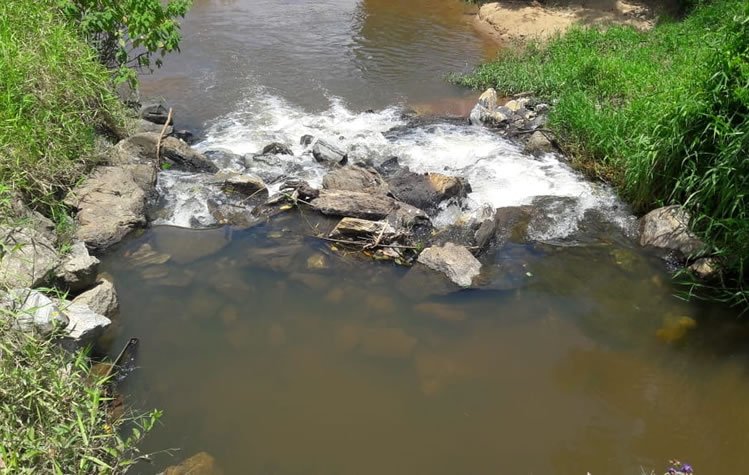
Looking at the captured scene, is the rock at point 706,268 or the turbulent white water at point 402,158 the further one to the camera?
the turbulent white water at point 402,158

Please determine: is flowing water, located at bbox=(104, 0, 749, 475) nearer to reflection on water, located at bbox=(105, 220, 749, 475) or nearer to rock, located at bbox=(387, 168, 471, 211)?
reflection on water, located at bbox=(105, 220, 749, 475)

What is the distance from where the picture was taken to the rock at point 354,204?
7.31m

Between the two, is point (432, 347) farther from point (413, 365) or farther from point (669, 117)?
point (669, 117)

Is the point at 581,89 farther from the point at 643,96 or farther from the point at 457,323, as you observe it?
the point at 457,323

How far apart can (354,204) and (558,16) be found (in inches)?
440

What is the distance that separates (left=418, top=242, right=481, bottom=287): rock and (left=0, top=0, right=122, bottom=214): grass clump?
4560 millimetres

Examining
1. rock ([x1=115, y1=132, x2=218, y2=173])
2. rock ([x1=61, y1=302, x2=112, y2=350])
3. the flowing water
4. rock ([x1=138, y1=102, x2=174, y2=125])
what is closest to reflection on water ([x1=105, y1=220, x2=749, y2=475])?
the flowing water

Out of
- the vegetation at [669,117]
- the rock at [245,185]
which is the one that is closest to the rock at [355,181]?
the rock at [245,185]

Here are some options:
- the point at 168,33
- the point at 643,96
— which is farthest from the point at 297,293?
the point at 643,96

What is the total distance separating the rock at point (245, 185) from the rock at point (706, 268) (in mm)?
5656

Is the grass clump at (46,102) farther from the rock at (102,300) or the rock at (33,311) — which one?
the rock at (33,311)

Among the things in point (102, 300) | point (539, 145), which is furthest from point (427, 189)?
point (102, 300)

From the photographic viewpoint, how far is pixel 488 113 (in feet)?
34.4

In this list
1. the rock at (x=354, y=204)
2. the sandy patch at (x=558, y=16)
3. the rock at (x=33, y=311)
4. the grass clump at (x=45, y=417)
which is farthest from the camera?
the sandy patch at (x=558, y=16)
